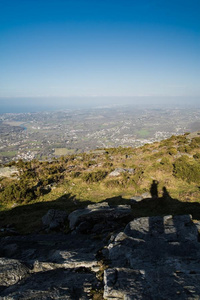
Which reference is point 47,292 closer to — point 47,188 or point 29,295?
point 29,295

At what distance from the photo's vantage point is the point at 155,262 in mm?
5566

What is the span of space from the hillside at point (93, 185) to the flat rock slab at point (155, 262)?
5794 millimetres

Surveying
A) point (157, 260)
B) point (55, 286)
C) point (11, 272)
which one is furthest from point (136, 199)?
point (11, 272)

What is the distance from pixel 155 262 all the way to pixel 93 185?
569 inches

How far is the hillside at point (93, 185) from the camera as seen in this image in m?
15.5

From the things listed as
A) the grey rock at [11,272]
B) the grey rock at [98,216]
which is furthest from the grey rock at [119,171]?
the grey rock at [11,272]

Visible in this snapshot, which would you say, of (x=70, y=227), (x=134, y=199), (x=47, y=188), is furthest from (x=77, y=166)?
(x=70, y=227)

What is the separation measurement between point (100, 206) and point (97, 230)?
2.56m

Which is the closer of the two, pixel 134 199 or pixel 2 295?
pixel 2 295

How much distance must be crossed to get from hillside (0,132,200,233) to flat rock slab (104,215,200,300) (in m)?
5.79

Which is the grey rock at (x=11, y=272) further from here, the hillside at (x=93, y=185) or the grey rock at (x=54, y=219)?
the hillside at (x=93, y=185)

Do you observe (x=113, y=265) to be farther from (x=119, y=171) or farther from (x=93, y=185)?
(x=119, y=171)

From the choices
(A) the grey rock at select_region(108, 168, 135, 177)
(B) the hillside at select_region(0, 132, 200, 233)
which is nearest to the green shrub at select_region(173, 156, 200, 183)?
(B) the hillside at select_region(0, 132, 200, 233)

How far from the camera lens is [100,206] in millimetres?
12398
